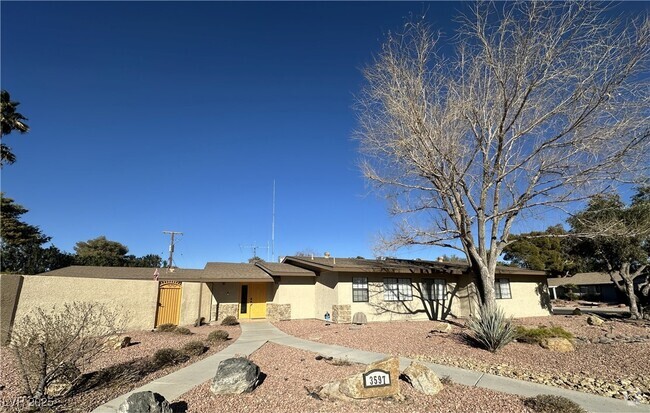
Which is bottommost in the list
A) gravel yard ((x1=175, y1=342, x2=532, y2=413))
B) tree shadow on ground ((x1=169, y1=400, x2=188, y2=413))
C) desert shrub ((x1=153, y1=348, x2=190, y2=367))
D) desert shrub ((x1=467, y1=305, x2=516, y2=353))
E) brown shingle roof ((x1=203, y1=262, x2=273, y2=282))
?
gravel yard ((x1=175, y1=342, x2=532, y2=413))

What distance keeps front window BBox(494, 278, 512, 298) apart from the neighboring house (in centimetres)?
2654

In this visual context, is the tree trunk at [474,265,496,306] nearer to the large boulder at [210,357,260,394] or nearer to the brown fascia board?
the brown fascia board

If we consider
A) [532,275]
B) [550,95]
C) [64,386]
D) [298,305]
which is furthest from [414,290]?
[64,386]

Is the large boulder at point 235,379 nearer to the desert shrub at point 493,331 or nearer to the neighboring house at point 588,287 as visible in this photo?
the desert shrub at point 493,331

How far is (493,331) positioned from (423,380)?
4.30 meters

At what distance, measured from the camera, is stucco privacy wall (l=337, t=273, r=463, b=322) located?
17.3 meters

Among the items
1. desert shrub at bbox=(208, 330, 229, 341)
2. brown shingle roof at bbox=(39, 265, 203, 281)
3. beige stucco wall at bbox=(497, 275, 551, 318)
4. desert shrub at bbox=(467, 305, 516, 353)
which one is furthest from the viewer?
beige stucco wall at bbox=(497, 275, 551, 318)

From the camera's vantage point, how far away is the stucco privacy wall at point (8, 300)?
33.1ft

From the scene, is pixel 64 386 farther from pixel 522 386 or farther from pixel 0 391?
pixel 522 386

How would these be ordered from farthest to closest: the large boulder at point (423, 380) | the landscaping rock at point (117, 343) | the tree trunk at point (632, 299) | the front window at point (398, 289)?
the tree trunk at point (632, 299)
the front window at point (398, 289)
the landscaping rock at point (117, 343)
the large boulder at point (423, 380)

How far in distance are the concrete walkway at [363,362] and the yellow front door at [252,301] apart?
8.38 metres

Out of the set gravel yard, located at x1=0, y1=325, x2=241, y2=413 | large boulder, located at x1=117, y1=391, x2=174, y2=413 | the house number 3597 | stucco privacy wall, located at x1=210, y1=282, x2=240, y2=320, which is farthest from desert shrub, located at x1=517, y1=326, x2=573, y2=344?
stucco privacy wall, located at x1=210, y1=282, x2=240, y2=320

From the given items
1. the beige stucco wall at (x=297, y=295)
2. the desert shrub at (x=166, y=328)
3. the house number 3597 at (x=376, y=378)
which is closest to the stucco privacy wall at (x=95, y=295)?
the desert shrub at (x=166, y=328)

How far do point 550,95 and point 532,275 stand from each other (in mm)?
14047
